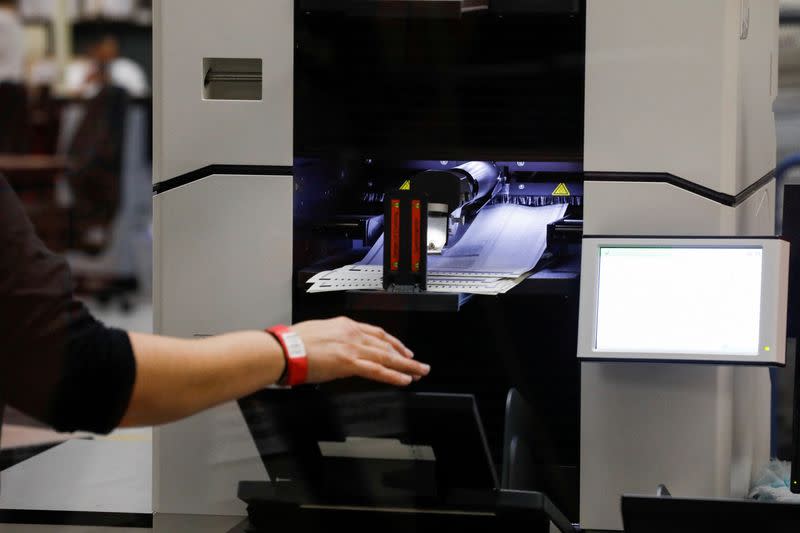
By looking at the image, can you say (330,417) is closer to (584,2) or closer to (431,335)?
(431,335)

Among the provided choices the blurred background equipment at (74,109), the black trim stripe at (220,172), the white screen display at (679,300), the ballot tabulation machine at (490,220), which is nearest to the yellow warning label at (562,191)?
the ballot tabulation machine at (490,220)

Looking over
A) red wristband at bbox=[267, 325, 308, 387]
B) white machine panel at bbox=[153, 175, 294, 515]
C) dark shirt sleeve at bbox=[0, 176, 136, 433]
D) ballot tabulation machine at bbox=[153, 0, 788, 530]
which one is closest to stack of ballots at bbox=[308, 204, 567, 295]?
ballot tabulation machine at bbox=[153, 0, 788, 530]

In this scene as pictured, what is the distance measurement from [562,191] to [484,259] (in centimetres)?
21

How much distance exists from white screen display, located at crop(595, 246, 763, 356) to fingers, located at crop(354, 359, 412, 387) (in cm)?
53

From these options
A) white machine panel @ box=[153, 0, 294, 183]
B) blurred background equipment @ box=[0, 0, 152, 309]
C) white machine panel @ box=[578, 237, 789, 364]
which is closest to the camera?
blurred background equipment @ box=[0, 0, 152, 309]

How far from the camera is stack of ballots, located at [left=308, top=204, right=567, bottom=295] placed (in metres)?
1.80

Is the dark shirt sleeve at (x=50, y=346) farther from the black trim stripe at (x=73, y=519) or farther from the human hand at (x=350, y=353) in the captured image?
the black trim stripe at (x=73, y=519)

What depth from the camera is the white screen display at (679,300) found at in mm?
1701

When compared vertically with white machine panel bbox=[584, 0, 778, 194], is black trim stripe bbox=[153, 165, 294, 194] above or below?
below

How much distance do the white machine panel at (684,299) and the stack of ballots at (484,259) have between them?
6.4 inches

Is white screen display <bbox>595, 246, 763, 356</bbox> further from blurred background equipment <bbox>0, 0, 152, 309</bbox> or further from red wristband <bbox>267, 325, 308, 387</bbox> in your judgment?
blurred background equipment <bbox>0, 0, 152, 309</bbox>

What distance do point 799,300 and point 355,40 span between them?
3.13 feet

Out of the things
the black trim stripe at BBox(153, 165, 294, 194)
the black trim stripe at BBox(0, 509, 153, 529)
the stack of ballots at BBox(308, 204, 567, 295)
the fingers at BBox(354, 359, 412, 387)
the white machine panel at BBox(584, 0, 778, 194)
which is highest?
the white machine panel at BBox(584, 0, 778, 194)

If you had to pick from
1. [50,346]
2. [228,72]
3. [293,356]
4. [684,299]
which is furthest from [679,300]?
[50,346]
